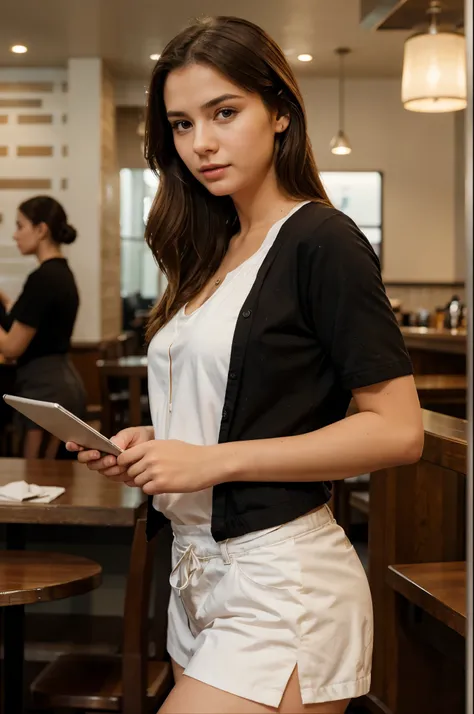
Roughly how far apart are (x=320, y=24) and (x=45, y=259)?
4117mm

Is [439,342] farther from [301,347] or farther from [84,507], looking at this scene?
[301,347]

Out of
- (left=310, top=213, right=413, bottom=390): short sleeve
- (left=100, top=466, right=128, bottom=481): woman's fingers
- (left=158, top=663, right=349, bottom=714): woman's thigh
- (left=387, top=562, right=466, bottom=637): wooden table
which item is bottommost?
(left=387, top=562, right=466, bottom=637): wooden table

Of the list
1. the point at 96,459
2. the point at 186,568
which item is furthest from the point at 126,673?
the point at 96,459

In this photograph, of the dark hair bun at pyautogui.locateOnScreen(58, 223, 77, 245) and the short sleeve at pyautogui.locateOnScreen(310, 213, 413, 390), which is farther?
the dark hair bun at pyautogui.locateOnScreen(58, 223, 77, 245)

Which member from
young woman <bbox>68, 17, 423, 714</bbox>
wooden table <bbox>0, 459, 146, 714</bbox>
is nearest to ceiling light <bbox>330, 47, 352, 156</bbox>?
wooden table <bbox>0, 459, 146, 714</bbox>

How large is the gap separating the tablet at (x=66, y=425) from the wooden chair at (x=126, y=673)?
955mm

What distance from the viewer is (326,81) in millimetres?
9133

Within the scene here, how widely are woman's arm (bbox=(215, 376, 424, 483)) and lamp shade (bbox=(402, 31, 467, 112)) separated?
3.72 metres

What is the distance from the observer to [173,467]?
1167mm

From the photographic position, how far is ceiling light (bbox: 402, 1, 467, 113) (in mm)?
4551

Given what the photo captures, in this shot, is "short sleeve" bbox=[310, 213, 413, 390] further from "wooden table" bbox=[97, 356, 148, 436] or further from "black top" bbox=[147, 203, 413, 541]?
"wooden table" bbox=[97, 356, 148, 436]

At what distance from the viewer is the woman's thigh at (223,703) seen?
1172 millimetres

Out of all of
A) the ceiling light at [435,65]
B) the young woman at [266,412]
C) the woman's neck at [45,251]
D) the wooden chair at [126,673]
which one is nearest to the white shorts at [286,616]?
the young woman at [266,412]

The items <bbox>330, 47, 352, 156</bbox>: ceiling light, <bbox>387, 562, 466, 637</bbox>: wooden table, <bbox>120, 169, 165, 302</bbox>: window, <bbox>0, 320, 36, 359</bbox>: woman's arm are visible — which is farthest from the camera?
<bbox>120, 169, 165, 302</bbox>: window
